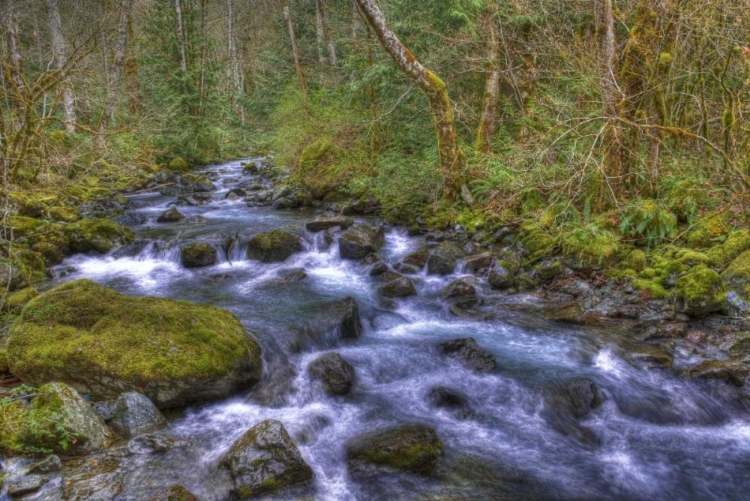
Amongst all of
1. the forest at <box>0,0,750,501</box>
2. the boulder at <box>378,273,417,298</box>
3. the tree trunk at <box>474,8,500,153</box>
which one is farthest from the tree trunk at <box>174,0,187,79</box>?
the boulder at <box>378,273,417,298</box>

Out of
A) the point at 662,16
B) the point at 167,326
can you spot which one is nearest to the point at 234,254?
the point at 167,326

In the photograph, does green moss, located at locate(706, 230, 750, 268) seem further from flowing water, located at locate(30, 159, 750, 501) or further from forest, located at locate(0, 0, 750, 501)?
flowing water, located at locate(30, 159, 750, 501)

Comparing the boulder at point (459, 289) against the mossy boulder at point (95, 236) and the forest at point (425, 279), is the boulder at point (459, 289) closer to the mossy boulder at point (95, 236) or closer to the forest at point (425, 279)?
the forest at point (425, 279)

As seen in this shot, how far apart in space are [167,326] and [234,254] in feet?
18.4

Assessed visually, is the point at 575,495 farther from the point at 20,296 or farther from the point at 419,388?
the point at 20,296

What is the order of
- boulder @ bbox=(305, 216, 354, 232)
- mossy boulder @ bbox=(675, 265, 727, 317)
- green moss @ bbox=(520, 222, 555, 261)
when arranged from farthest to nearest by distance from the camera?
boulder @ bbox=(305, 216, 354, 232)
green moss @ bbox=(520, 222, 555, 261)
mossy boulder @ bbox=(675, 265, 727, 317)

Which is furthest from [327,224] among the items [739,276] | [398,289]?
[739,276]

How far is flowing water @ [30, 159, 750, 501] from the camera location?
468 cm

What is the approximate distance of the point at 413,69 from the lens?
11125 mm

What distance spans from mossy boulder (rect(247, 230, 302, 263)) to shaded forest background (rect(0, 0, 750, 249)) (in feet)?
10.8

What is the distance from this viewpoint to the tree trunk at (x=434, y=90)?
1056cm

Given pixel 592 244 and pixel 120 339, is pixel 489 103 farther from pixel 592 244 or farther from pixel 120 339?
pixel 120 339

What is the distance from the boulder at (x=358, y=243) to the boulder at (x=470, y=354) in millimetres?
4422

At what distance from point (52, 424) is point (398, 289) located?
5.99 metres
